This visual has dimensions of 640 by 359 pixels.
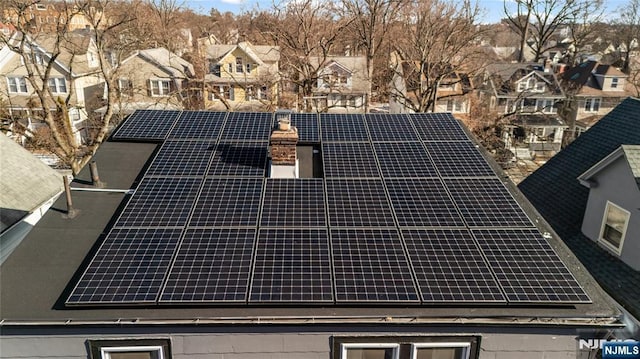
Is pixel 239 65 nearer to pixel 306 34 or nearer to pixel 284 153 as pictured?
pixel 306 34

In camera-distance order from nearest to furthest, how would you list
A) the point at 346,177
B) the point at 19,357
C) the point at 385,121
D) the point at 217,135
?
1. the point at 19,357
2. the point at 346,177
3. the point at 217,135
4. the point at 385,121

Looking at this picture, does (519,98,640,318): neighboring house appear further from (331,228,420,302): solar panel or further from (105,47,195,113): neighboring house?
(105,47,195,113): neighboring house

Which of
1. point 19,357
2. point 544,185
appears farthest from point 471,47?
point 19,357

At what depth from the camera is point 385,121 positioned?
1297 cm

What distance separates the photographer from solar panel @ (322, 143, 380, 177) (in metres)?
10.3

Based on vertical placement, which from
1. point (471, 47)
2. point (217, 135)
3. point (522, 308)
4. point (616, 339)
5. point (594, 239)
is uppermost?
point (471, 47)

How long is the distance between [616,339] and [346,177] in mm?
5765

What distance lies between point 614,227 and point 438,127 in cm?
568

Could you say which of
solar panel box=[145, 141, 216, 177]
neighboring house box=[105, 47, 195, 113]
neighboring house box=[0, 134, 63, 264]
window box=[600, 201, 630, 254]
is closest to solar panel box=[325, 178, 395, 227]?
solar panel box=[145, 141, 216, 177]

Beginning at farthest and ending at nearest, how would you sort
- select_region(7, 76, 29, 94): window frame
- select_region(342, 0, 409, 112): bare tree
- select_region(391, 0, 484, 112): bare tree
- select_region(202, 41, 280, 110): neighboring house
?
select_region(202, 41, 280, 110): neighboring house → select_region(7, 76, 29, 94): window frame → select_region(342, 0, 409, 112): bare tree → select_region(391, 0, 484, 112): bare tree

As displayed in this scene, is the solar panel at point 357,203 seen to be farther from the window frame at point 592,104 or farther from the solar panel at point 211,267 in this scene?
the window frame at point 592,104

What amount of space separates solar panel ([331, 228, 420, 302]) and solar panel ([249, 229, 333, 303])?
0.68ft

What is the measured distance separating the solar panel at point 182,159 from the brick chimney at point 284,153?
169cm

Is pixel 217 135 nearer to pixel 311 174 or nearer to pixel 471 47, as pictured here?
pixel 311 174
